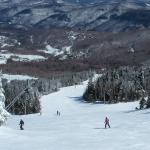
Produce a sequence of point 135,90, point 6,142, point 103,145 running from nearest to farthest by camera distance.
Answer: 1. point 103,145
2. point 6,142
3. point 135,90

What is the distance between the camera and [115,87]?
7210 inches

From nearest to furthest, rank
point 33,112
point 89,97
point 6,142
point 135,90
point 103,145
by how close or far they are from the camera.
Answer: point 103,145, point 6,142, point 33,112, point 135,90, point 89,97

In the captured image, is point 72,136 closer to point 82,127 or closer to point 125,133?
point 125,133

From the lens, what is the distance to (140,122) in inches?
3093

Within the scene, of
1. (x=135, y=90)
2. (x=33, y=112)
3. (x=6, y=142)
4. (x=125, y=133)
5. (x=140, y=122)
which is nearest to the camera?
(x=6, y=142)

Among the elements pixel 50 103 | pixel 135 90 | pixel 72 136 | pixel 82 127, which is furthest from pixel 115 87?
pixel 72 136

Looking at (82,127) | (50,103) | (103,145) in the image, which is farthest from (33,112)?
(103,145)

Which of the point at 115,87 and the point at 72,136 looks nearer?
the point at 72,136

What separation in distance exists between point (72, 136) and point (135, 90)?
10895 cm

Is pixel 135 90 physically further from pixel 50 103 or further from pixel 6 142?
pixel 6 142

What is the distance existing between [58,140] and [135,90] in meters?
113

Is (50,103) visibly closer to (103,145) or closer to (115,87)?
(115,87)

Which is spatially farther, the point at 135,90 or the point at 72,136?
the point at 135,90

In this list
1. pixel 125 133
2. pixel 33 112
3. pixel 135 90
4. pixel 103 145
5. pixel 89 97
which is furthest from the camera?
pixel 89 97
